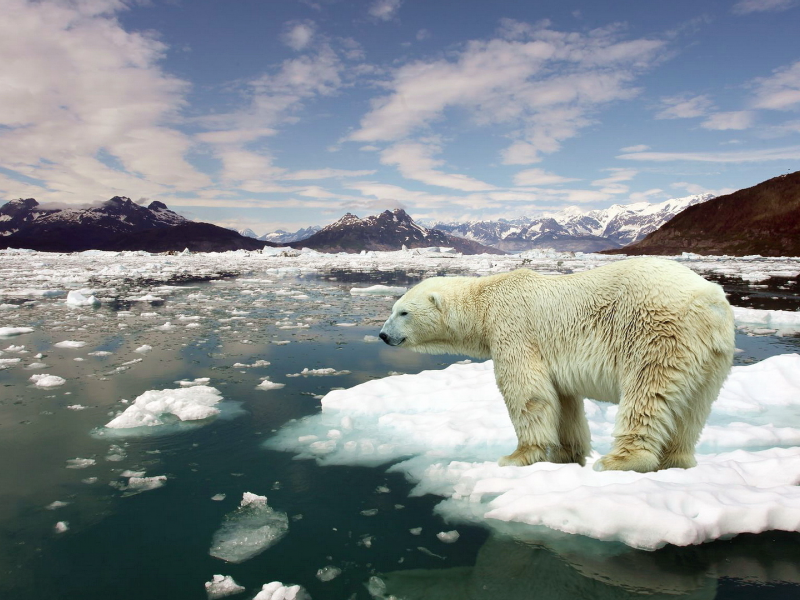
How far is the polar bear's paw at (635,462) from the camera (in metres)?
3.16

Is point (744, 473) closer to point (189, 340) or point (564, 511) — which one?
point (564, 511)

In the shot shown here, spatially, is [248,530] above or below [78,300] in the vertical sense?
below

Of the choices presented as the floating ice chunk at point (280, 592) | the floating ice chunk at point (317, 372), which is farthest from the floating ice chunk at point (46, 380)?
the floating ice chunk at point (280, 592)

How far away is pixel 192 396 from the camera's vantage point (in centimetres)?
600

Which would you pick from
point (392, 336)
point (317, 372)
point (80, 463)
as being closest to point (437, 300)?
point (392, 336)

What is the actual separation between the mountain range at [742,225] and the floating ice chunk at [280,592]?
365 ft

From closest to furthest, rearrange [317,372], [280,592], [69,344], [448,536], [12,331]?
[280,592], [448,536], [317,372], [69,344], [12,331]

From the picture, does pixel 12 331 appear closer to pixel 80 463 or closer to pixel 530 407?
pixel 80 463

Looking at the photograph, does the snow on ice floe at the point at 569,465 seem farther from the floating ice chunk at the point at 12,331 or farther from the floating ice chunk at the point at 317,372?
the floating ice chunk at the point at 12,331

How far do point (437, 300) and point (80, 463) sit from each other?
3720mm

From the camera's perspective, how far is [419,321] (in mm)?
4234

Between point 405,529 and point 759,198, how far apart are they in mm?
150719

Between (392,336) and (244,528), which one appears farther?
(392,336)

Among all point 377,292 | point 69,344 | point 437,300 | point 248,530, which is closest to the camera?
point 248,530
